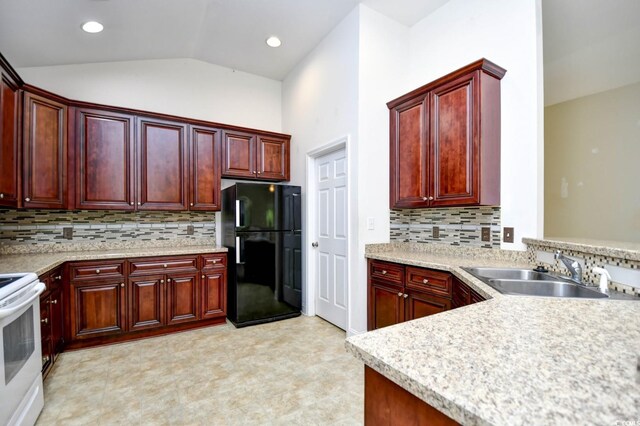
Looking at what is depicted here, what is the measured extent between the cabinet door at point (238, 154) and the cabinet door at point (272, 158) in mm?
86

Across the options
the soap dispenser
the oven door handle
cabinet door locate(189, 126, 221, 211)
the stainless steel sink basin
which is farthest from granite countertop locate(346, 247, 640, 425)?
cabinet door locate(189, 126, 221, 211)

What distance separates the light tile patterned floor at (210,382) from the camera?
1.91 metres

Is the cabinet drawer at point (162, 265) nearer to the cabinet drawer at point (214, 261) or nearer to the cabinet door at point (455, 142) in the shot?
the cabinet drawer at point (214, 261)

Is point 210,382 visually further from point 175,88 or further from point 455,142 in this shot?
point 175,88

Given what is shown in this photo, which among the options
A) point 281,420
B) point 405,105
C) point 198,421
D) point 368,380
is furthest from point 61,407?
point 405,105

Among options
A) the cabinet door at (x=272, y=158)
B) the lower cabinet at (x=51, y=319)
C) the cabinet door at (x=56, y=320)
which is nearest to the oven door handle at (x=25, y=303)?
the lower cabinet at (x=51, y=319)

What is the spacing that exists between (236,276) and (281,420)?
5.97 ft

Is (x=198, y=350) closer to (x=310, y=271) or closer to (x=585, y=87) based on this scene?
(x=310, y=271)

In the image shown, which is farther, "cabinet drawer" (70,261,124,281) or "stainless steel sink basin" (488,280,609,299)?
"cabinet drawer" (70,261,124,281)

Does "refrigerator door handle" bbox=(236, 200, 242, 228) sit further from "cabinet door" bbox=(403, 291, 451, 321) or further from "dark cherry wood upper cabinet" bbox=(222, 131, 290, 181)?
"cabinet door" bbox=(403, 291, 451, 321)

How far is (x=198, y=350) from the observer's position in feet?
9.27

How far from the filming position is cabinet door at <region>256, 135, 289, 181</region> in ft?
13.3

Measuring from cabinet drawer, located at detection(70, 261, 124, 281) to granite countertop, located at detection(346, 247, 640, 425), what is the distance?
9.56ft

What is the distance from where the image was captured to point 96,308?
114 inches
